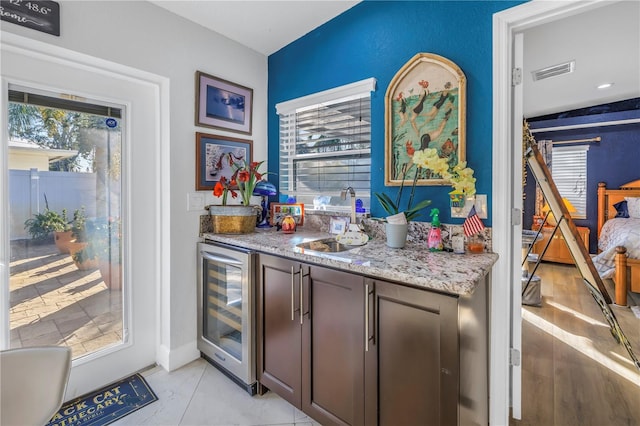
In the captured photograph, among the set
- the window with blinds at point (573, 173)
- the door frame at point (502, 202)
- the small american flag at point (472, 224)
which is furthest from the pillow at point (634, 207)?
the small american flag at point (472, 224)

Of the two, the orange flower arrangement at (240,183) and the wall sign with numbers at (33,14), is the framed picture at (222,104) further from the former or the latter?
the wall sign with numbers at (33,14)

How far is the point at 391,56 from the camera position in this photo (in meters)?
1.92

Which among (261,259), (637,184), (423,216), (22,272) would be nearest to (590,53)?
(423,216)

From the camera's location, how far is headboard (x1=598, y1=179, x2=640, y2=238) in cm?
466

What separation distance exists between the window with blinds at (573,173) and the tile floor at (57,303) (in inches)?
265

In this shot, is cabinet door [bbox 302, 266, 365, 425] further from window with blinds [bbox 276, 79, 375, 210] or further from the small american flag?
window with blinds [bbox 276, 79, 375, 210]

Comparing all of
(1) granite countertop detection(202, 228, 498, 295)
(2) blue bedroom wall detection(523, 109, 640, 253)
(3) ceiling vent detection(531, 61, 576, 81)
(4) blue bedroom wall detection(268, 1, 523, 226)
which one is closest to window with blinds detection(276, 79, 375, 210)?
(4) blue bedroom wall detection(268, 1, 523, 226)

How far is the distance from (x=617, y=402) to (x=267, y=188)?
271cm

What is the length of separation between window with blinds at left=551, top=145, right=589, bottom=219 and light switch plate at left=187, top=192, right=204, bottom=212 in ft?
19.8

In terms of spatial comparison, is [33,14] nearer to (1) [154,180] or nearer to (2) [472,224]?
(1) [154,180]

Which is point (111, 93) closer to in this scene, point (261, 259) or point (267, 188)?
point (267, 188)

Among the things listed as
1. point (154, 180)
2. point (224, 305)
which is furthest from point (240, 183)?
point (224, 305)

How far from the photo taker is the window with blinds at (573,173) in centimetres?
513

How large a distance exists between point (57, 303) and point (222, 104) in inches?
69.5
